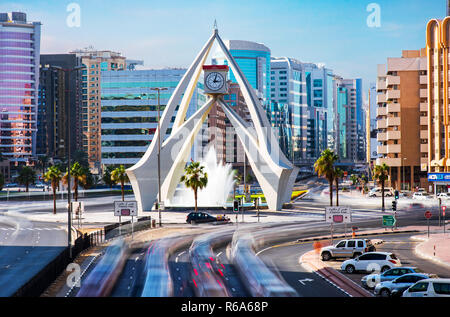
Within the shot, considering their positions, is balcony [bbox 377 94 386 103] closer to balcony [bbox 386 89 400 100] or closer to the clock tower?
balcony [bbox 386 89 400 100]

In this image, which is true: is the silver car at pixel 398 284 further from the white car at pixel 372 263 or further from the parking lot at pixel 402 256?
the white car at pixel 372 263

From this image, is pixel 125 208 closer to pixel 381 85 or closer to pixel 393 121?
pixel 393 121

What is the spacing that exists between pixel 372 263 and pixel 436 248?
1165cm

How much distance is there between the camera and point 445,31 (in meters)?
116

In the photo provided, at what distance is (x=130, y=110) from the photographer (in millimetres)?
174250

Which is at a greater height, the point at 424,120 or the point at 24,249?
the point at 424,120

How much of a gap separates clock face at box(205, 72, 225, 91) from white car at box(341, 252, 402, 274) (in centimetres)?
5311

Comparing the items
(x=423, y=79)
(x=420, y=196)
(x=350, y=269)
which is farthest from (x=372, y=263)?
(x=423, y=79)

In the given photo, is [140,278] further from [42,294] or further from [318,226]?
[318,226]

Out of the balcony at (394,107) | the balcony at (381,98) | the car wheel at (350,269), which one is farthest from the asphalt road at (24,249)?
the balcony at (381,98)

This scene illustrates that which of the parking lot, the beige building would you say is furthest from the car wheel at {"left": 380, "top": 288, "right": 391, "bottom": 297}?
the beige building

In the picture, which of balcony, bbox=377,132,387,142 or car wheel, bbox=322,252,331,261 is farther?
balcony, bbox=377,132,387,142

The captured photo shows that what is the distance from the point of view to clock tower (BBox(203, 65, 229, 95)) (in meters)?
84.4
